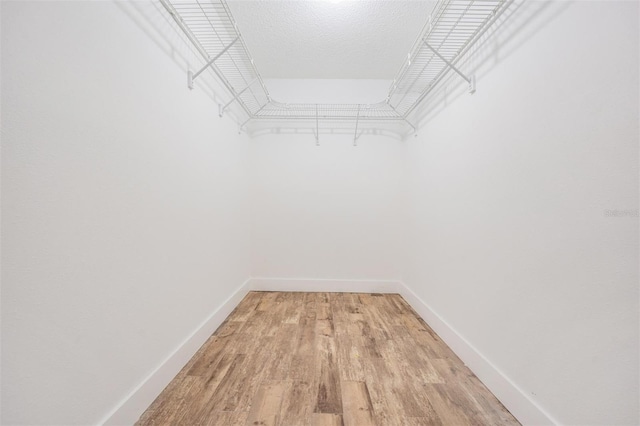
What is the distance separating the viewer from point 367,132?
3029 millimetres

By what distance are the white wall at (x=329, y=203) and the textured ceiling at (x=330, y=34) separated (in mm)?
688

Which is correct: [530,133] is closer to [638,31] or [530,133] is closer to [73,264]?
[638,31]

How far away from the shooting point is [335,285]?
300cm

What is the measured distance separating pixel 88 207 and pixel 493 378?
1863 millimetres

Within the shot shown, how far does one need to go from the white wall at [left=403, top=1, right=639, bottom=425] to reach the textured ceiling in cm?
99

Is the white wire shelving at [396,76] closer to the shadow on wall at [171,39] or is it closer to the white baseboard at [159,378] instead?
the shadow on wall at [171,39]

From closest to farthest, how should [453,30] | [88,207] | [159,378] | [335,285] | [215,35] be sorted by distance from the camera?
[88,207] < [159,378] < [453,30] < [215,35] < [335,285]

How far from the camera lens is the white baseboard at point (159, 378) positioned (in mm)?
1065

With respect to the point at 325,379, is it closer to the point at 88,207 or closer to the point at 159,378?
the point at 159,378

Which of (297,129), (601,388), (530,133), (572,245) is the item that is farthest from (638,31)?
(297,129)

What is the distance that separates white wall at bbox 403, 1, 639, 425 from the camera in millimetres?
805

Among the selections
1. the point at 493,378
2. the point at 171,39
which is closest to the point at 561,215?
the point at 493,378

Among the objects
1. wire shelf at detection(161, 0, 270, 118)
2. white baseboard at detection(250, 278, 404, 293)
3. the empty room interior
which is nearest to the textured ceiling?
the empty room interior

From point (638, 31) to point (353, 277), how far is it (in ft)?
8.58
